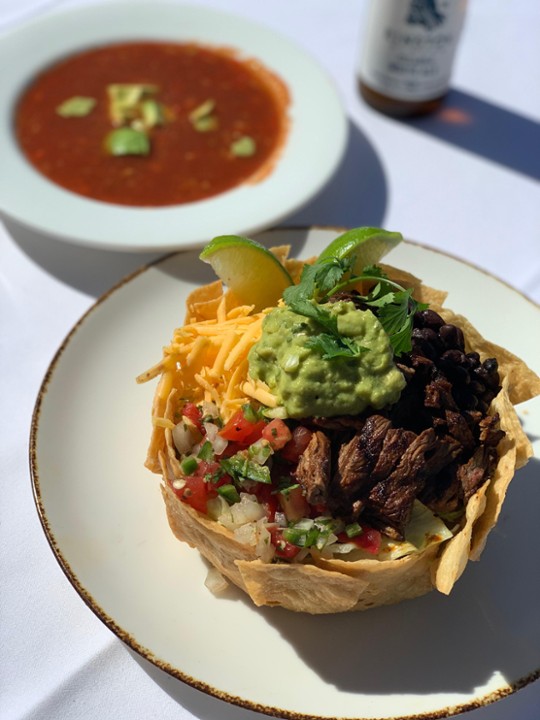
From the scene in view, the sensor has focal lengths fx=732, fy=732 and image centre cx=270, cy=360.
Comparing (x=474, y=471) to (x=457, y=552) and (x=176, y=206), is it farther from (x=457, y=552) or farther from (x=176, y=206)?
(x=176, y=206)

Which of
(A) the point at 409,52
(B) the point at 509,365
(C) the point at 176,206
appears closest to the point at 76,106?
(C) the point at 176,206

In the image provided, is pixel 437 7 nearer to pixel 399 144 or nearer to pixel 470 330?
pixel 399 144

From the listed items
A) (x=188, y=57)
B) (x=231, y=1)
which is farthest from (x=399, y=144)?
(x=231, y=1)

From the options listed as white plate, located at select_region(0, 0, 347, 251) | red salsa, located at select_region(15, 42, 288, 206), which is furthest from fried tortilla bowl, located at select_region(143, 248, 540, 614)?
red salsa, located at select_region(15, 42, 288, 206)

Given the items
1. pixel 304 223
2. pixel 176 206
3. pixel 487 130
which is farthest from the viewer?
pixel 487 130

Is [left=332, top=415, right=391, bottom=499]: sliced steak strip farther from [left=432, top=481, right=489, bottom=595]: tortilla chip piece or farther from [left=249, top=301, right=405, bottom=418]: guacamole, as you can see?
[left=432, top=481, right=489, bottom=595]: tortilla chip piece

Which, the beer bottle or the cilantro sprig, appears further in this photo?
the beer bottle

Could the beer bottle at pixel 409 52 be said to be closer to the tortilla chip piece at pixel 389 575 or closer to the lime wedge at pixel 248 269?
the lime wedge at pixel 248 269
